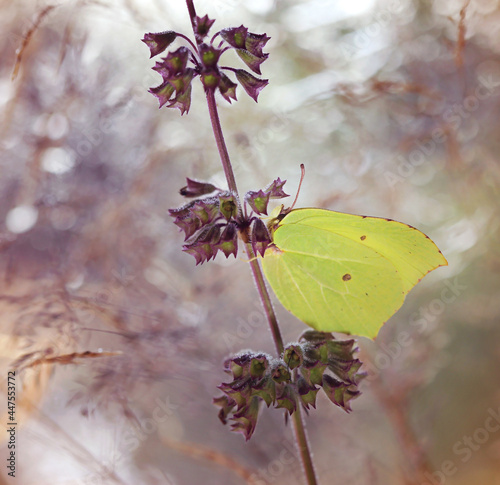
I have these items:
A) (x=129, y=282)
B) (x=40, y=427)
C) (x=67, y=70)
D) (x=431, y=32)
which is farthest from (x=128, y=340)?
(x=431, y=32)

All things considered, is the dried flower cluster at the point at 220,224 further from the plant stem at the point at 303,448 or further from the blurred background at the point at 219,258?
the blurred background at the point at 219,258

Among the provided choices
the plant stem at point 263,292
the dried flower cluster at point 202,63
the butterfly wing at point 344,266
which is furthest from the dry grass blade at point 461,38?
the plant stem at point 263,292

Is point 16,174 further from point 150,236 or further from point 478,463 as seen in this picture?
point 478,463

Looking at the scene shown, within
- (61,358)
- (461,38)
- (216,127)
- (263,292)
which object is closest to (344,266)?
(263,292)

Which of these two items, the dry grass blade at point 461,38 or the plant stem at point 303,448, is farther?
the dry grass blade at point 461,38

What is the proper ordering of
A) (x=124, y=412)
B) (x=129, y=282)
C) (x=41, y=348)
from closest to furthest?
(x=41, y=348), (x=124, y=412), (x=129, y=282)

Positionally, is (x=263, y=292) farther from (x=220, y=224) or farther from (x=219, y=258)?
(x=219, y=258)

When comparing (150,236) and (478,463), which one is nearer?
(150,236)
